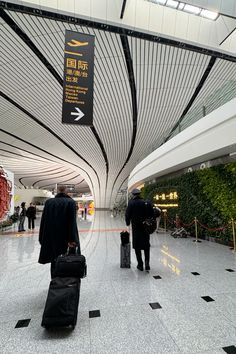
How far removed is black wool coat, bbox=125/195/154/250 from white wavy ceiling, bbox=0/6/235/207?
23.1 ft

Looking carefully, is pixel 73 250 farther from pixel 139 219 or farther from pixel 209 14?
pixel 209 14

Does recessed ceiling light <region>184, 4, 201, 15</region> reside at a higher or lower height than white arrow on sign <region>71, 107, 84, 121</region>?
higher

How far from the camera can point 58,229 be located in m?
2.72

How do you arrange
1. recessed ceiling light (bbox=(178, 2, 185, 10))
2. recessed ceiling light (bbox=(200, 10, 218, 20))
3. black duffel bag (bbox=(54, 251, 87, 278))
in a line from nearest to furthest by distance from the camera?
black duffel bag (bbox=(54, 251, 87, 278))
recessed ceiling light (bbox=(178, 2, 185, 10))
recessed ceiling light (bbox=(200, 10, 218, 20))

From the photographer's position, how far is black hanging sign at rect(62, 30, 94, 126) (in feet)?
14.8

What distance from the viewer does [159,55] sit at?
29.5 feet

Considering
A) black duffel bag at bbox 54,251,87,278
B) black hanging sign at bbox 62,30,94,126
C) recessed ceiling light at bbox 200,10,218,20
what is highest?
recessed ceiling light at bbox 200,10,218,20

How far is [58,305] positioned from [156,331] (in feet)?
3.29

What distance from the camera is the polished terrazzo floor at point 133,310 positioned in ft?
6.29

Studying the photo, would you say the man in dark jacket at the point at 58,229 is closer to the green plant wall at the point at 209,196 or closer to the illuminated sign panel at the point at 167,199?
the green plant wall at the point at 209,196

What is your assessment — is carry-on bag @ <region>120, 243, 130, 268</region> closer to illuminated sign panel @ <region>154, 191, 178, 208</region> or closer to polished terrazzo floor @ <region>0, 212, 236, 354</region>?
polished terrazzo floor @ <region>0, 212, 236, 354</region>

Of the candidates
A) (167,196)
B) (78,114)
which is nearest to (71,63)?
(78,114)

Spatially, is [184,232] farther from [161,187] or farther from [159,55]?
[159,55]

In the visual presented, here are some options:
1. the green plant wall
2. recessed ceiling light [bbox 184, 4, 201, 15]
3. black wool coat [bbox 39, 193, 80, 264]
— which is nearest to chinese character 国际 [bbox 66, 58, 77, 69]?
black wool coat [bbox 39, 193, 80, 264]
